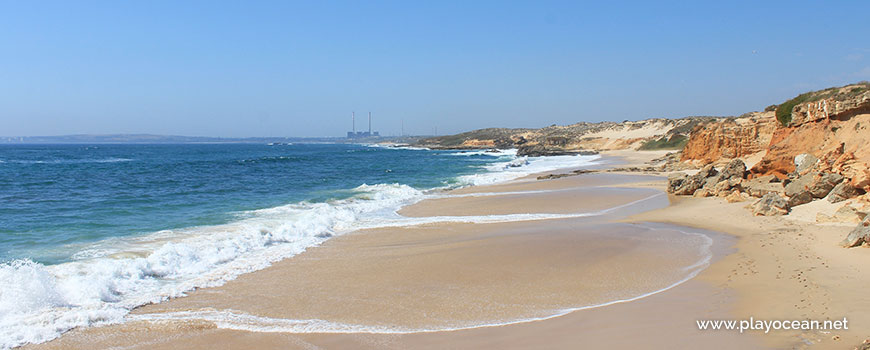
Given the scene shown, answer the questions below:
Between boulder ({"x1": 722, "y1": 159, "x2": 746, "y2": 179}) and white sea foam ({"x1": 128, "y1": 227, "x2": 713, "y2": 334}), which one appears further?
boulder ({"x1": 722, "y1": 159, "x2": 746, "y2": 179})

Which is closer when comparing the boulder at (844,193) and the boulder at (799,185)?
the boulder at (844,193)

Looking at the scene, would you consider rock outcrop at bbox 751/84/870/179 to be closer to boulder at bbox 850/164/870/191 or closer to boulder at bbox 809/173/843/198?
boulder at bbox 809/173/843/198

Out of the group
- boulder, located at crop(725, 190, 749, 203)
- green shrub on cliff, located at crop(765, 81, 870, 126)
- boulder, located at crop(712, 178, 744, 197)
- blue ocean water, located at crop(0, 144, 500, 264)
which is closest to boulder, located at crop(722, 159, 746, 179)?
boulder, located at crop(712, 178, 744, 197)

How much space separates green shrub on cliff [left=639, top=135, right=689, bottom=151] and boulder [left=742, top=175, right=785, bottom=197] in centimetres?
3993

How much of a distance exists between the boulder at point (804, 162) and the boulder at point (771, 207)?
365cm

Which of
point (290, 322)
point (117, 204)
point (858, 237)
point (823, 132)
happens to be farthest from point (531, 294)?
point (117, 204)

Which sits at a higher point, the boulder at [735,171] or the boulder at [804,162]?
the boulder at [804,162]

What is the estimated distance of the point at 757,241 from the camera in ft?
31.1

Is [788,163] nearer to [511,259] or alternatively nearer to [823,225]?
[823,225]

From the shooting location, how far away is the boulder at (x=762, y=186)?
14.3 meters

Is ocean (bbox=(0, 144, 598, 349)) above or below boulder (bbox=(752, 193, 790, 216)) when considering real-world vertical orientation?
below

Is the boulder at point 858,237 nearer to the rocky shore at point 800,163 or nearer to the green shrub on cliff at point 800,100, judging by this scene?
the rocky shore at point 800,163

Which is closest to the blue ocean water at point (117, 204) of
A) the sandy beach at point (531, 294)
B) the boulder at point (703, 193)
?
the sandy beach at point (531, 294)

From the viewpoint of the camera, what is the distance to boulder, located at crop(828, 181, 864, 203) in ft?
36.9
